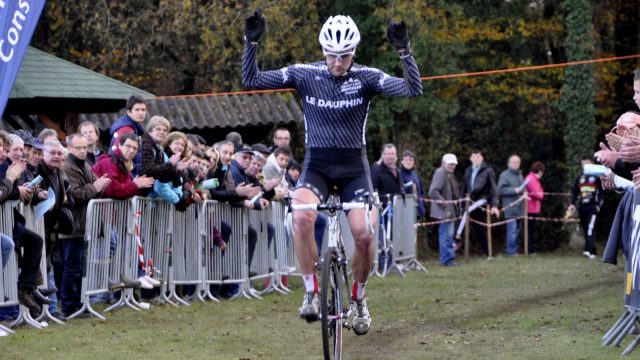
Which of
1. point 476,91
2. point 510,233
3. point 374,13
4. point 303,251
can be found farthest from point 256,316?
point 476,91

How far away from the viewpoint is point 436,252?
30.9 metres

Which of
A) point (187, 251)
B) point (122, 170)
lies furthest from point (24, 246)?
point (187, 251)

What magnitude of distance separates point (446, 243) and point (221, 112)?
572cm

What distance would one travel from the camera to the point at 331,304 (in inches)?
383

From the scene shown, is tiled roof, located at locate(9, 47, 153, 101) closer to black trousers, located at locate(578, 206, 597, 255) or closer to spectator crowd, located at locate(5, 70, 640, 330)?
spectator crowd, located at locate(5, 70, 640, 330)

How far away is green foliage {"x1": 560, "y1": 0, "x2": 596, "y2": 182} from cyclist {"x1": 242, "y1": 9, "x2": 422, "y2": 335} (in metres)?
21.2

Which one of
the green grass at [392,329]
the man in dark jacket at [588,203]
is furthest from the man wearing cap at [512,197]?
the green grass at [392,329]

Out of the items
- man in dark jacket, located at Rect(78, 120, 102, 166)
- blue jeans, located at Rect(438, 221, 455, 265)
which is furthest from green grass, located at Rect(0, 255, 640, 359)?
blue jeans, located at Rect(438, 221, 455, 265)

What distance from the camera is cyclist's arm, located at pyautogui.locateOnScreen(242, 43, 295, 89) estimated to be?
10562 mm

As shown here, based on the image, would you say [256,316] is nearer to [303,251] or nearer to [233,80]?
[303,251]

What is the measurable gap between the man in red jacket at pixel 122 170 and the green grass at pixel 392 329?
1355 mm

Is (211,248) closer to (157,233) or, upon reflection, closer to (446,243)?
(157,233)

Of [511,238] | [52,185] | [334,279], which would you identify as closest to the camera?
[334,279]

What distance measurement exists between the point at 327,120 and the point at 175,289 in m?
6.26
